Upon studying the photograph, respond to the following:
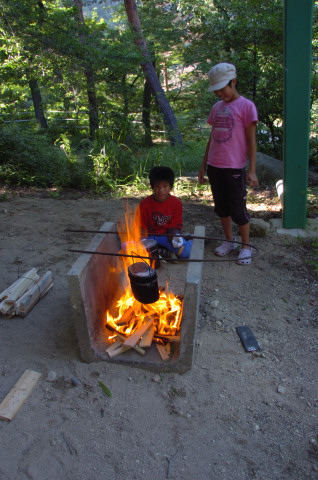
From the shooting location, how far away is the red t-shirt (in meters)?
3.62

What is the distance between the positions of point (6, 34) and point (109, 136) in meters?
3.67

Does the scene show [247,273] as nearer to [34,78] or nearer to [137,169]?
[137,169]

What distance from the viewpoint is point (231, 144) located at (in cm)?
338

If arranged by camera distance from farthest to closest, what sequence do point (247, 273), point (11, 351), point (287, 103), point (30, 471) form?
point (287, 103)
point (247, 273)
point (11, 351)
point (30, 471)

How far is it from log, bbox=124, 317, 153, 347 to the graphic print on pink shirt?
1.87 meters

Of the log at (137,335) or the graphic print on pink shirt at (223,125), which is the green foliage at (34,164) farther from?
the log at (137,335)

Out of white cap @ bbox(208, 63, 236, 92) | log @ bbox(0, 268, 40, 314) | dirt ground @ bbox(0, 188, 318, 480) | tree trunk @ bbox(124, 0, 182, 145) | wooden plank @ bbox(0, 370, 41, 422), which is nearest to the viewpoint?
dirt ground @ bbox(0, 188, 318, 480)

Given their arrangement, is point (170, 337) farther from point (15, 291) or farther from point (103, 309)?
point (15, 291)

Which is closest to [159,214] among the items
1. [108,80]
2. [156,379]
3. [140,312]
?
[140,312]

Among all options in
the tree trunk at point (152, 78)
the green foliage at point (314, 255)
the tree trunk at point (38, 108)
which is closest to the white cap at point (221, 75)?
the green foliage at point (314, 255)

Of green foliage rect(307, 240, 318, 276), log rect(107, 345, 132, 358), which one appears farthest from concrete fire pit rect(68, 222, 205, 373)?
green foliage rect(307, 240, 318, 276)

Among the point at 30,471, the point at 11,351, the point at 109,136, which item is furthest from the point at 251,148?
Answer: the point at 109,136

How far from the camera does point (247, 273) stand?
11.9 feet

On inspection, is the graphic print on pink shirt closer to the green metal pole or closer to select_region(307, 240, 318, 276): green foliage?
the green metal pole
